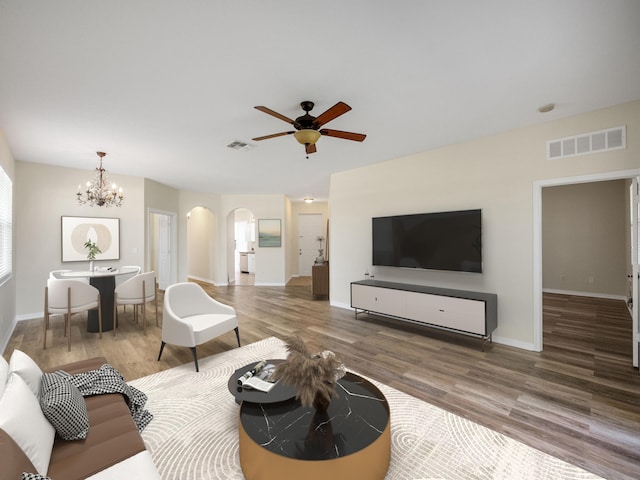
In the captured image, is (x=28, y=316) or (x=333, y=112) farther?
(x=28, y=316)

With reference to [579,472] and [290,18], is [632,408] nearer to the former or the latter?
[579,472]

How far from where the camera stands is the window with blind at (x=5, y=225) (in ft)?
12.3

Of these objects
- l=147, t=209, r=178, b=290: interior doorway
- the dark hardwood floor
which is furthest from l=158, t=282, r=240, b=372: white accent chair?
l=147, t=209, r=178, b=290: interior doorway

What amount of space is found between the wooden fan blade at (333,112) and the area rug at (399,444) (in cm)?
239

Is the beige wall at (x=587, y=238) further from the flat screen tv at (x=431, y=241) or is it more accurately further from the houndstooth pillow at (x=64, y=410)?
the houndstooth pillow at (x=64, y=410)

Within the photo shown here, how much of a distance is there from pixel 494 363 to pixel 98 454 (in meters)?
3.41

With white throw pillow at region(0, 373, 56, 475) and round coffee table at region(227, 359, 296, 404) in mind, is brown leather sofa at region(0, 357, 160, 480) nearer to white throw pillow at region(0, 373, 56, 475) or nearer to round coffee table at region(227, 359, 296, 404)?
white throw pillow at region(0, 373, 56, 475)

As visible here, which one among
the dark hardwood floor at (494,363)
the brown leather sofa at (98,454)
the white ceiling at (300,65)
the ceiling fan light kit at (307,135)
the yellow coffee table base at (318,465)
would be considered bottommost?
the dark hardwood floor at (494,363)

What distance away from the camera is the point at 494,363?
3.14 m

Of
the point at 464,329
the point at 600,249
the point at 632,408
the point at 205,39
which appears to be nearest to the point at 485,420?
the point at 632,408

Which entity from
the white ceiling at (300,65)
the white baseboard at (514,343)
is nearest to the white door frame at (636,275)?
the white baseboard at (514,343)

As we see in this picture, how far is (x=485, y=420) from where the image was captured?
2.16 metres

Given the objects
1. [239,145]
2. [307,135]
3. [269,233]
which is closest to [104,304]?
[239,145]

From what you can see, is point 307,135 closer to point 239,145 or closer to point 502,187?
point 239,145
